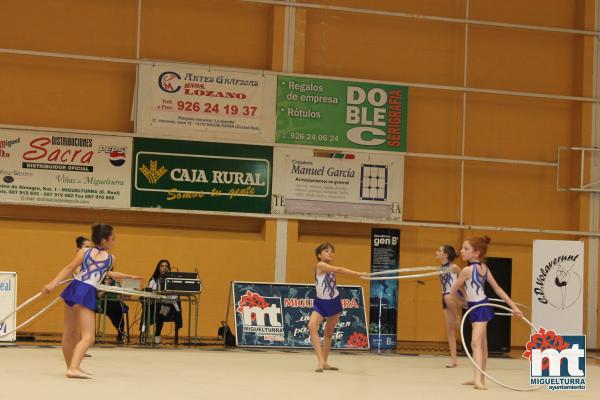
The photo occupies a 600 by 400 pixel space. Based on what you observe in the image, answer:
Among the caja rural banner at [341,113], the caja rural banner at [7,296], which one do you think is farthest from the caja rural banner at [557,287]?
the caja rural banner at [7,296]

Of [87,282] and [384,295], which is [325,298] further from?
[384,295]

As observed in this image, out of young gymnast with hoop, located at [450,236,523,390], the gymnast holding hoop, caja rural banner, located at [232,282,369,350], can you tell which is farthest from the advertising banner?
the gymnast holding hoop

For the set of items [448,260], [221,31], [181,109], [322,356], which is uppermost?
[221,31]

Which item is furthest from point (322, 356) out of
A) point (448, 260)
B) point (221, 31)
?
point (221, 31)

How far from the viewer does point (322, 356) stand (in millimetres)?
12992

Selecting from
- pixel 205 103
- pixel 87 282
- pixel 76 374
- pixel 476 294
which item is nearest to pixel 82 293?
pixel 87 282

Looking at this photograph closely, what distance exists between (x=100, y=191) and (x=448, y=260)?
7592 mm

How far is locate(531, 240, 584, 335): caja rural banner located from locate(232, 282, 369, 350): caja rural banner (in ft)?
10.4

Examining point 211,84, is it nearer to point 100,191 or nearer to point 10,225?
point 100,191

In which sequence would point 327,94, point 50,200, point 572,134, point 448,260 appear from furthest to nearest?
point 572,134, point 327,94, point 50,200, point 448,260

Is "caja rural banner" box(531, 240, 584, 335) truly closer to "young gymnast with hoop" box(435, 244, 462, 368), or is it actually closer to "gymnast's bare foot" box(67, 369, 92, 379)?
"young gymnast with hoop" box(435, 244, 462, 368)

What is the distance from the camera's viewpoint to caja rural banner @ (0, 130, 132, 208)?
18.6m

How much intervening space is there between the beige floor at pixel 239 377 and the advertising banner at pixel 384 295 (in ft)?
5.88

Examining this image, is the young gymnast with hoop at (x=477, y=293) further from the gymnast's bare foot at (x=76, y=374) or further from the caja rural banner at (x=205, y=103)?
the caja rural banner at (x=205, y=103)
